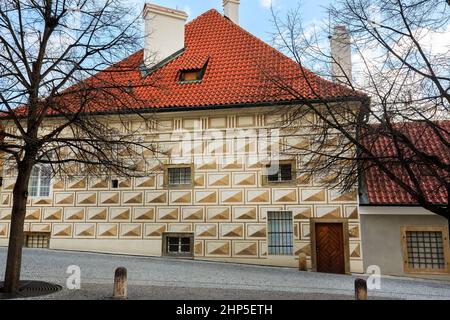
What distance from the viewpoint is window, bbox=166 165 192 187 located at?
15.4m

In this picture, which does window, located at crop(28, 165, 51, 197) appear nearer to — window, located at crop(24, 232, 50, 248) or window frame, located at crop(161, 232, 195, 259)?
window, located at crop(24, 232, 50, 248)

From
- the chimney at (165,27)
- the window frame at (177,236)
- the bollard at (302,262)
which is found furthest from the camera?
the chimney at (165,27)

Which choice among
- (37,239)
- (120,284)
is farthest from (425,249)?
(37,239)

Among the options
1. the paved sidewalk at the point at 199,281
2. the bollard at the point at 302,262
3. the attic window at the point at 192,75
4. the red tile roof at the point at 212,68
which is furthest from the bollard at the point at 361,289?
the attic window at the point at 192,75

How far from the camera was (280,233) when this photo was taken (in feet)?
47.1

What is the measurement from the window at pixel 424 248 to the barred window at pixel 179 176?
24.6ft

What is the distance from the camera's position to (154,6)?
56.7 ft

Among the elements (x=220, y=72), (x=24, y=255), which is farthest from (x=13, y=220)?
(x=220, y=72)

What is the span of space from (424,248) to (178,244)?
820cm

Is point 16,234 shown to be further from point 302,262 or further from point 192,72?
point 192,72

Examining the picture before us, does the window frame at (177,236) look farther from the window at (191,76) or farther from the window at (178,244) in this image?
the window at (191,76)

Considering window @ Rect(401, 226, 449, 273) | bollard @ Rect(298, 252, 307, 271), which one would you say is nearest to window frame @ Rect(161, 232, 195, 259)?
bollard @ Rect(298, 252, 307, 271)

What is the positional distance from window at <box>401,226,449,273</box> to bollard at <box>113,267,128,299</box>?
930 cm

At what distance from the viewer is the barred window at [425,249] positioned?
44.0 ft
